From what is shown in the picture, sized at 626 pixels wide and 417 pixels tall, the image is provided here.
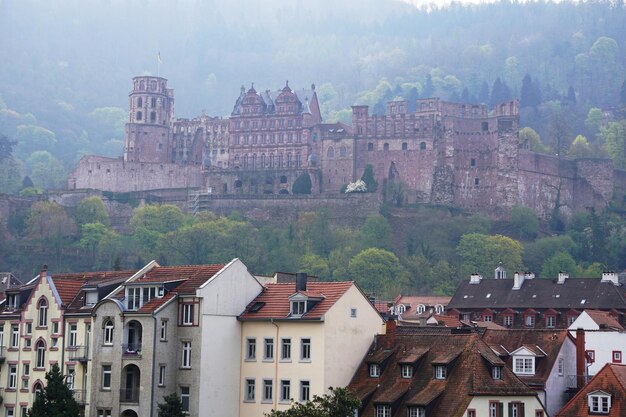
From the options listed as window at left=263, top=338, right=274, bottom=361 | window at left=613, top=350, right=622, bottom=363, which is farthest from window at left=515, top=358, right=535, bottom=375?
window at left=613, top=350, right=622, bottom=363

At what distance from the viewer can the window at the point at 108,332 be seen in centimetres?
6106

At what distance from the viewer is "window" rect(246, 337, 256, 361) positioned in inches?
2410

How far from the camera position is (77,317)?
63406 millimetres

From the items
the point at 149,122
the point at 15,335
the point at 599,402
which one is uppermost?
the point at 149,122

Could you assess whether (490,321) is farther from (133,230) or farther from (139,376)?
(133,230)

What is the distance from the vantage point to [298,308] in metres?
60.3

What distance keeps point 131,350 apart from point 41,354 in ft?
21.2

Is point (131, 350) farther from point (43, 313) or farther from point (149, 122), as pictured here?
point (149, 122)

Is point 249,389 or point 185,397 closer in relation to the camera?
point 185,397

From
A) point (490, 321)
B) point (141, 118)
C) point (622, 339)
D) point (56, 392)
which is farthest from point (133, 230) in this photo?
point (56, 392)

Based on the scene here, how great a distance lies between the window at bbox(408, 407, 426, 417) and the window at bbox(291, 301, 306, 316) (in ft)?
22.5

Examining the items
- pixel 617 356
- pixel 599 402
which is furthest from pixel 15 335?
pixel 617 356

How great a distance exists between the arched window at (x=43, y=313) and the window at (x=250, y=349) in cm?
1001

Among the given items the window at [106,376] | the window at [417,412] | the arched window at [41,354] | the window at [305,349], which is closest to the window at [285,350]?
the window at [305,349]
